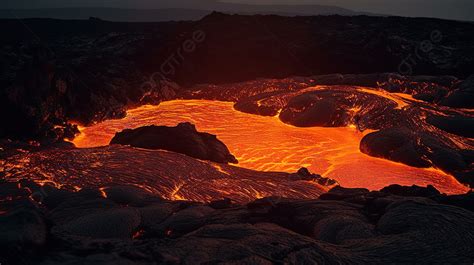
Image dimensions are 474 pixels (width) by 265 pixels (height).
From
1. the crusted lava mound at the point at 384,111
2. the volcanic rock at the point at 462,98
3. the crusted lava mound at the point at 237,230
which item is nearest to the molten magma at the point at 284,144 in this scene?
the crusted lava mound at the point at 384,111

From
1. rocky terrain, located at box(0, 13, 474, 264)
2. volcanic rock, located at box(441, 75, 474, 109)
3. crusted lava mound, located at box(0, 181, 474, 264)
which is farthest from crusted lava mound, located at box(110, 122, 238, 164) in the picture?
volcanic rock, located at box(441, 75, 474, 109)

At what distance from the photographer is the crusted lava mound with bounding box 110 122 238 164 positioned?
30.0 feet

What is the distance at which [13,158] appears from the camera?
7.89 meters

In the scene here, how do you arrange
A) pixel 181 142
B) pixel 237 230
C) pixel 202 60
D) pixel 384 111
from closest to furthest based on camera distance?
1. pixel 237 230
2. pixel 181 142
3. pixel 384 111
4. pixel 202 60

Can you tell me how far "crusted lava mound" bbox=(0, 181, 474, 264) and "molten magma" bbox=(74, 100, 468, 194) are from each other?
302 centimetres

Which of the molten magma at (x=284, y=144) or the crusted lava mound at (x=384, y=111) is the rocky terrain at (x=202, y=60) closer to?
the crusted lava mound at (x=384, y=111)

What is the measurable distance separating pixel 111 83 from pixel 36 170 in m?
10.4

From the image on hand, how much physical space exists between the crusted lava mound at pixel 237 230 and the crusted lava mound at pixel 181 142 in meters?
3.26

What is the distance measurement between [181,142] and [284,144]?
3.23m

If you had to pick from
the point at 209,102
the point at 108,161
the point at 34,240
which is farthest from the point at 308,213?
the point at 209,102

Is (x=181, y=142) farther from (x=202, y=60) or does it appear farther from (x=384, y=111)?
(x=202, y=60)

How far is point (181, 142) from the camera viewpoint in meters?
9.25

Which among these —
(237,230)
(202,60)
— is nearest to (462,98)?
(237,230)

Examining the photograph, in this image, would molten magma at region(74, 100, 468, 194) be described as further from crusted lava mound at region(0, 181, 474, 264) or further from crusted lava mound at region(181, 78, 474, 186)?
crusted lava mound at region(0, 181, 474, 264)
